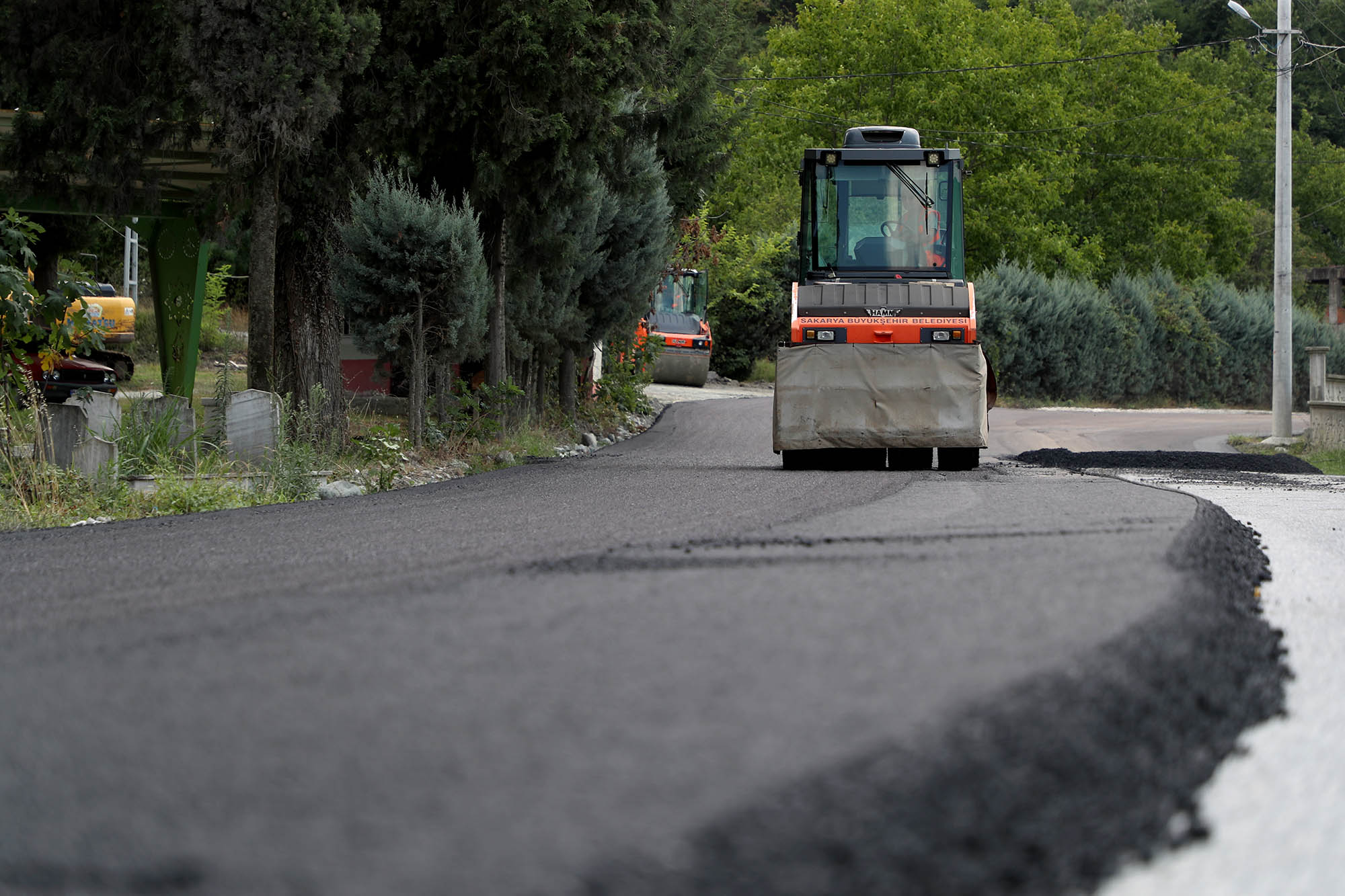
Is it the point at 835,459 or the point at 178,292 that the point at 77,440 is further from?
the point at 178,292

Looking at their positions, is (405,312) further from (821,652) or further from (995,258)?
(995,258)

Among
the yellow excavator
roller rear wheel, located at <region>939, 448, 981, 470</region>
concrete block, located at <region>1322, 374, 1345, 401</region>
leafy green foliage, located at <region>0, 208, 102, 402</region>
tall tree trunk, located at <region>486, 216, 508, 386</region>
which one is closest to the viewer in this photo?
leafy green foliage, located at <region>0, 208, 102, 402</region>

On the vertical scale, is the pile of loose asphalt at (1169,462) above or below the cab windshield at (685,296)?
below

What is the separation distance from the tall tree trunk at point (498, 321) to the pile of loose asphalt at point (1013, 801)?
11991 millimetres

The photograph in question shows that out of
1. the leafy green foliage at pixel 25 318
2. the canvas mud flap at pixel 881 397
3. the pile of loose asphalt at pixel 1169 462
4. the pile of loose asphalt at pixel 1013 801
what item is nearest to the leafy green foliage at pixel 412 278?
the canvas mud flap at pixel 881 397

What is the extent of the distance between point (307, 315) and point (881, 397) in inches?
221

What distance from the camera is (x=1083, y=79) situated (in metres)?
47.7

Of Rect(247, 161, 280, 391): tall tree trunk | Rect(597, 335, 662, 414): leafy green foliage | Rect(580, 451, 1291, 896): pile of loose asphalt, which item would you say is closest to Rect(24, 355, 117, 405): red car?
Rect(597, 335, 662, 414): leafy green foliage

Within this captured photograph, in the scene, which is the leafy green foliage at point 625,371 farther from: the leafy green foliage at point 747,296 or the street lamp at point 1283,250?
the leafy green foliage at point 747,296

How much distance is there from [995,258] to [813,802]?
4088 centimetres

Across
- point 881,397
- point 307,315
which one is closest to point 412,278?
point 307,315

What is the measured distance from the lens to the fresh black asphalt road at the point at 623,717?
241 centimetres

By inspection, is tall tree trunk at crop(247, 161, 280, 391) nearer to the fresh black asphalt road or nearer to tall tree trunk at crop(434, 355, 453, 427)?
tall tree trunk at crop(434, 355, 453, 427)

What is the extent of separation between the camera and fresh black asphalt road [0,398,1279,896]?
2.41 m
